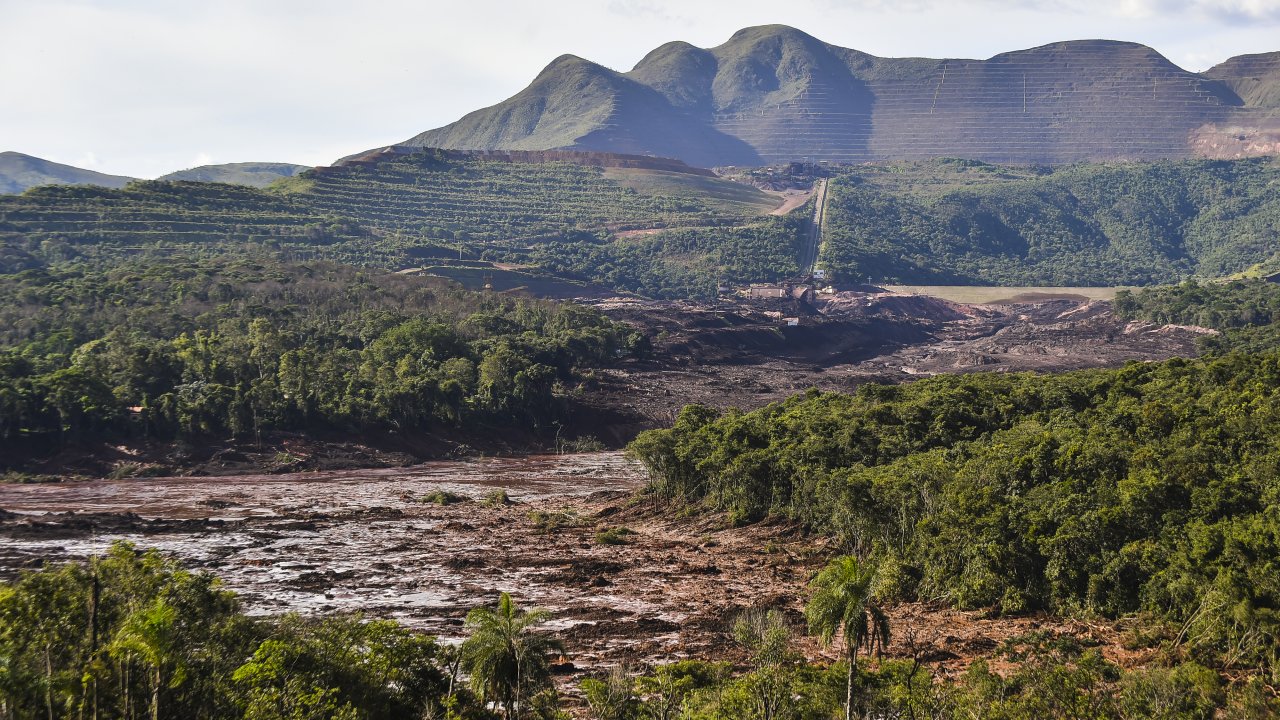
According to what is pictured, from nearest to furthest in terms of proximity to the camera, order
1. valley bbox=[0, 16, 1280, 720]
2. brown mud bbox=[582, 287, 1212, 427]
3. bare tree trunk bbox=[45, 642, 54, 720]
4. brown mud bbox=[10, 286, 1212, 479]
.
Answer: bare tree trunk bbox=[45, 642, 54, 720]
valley bbox=[0, 16, 1280, 720]
brown mud bbox=[10, 286, 1212, 479]
brown mud bbox=[582, 287, 1212, 427]

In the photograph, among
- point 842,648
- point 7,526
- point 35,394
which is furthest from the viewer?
point 35,394

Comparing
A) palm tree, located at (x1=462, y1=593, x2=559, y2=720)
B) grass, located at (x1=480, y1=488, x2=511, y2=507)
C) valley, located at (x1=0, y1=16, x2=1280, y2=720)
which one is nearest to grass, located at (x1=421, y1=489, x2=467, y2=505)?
valley, located at (x1=0, y1=16, x2=1280, y2=720)

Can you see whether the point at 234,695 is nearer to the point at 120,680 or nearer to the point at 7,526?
the point at 120,680

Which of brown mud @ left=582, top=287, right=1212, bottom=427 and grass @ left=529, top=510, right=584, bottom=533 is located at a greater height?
brown mud @ left=582, top=287, right=1212, bottom=427

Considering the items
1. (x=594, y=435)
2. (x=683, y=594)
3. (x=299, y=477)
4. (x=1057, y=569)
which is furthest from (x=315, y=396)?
(x=1057, y=569)

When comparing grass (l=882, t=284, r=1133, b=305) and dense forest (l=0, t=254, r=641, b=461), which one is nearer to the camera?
dense forest (l=0, t=254, r=641, b=461)

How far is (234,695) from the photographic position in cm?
1969

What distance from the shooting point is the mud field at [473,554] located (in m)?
35.8

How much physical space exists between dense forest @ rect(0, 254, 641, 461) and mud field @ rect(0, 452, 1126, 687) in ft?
29.1

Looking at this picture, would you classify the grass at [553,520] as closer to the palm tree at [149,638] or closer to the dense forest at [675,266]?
the palm tree at [149,638]

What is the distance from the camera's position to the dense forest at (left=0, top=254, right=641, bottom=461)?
237ft

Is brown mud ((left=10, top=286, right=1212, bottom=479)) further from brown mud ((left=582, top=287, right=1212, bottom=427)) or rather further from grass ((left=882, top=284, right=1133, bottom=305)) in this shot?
grass ((left=882, top=284, right=1133, bottom=305))

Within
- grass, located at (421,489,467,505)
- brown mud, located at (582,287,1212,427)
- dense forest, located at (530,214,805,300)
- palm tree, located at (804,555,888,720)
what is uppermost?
dense forest, located at (530,214,805,300)

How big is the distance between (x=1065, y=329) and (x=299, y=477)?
123430 millimetres
